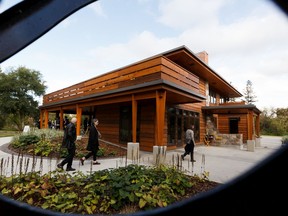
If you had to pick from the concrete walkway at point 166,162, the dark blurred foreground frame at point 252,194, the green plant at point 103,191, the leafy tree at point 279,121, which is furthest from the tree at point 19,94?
the dark blurred foreground frame at point 252,194

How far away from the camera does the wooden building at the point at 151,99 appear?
9.74 meters

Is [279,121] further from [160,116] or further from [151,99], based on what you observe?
[151,99]

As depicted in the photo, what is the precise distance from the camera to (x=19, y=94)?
25000mm

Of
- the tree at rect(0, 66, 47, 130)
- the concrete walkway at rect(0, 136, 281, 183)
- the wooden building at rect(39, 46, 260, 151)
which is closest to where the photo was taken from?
the concrete walkway at rect(0, 136, 281, 183)

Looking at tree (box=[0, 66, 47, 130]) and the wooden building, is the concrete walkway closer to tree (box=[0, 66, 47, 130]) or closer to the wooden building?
the wooden building

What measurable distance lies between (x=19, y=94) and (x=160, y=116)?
2266 centimetres

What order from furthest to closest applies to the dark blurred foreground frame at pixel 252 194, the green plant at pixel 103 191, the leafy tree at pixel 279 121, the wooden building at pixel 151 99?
the wooden building at pixel 151 99 < the green plant at pixel 103 191 < the leafy tree at pixel 279 121 < the dark blurred foreground frame at pixel 252 194

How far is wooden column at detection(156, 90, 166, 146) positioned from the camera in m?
8.76

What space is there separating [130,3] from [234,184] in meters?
1.50

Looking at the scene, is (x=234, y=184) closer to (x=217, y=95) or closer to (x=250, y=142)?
(x=250, y=142)

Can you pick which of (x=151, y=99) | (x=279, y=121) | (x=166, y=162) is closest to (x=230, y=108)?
(x=151, y=99)

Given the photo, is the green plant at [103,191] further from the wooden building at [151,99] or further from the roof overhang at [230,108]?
the roof overhang at [230,108]

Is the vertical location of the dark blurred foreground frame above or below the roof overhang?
below

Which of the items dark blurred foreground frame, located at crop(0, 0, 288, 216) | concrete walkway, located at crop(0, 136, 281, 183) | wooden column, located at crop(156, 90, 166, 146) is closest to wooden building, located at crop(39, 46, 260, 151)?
wooden column, located at crop(156, 90, 166, 146)
